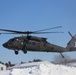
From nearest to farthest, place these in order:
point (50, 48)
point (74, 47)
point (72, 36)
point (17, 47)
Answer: point (17, 47) → point (50, 48) → point (74, 47) → point (72, 36)

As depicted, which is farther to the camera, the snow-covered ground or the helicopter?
the snow-covered ground

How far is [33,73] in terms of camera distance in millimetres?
43562

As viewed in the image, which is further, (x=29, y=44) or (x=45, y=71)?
(x=45, y=71)

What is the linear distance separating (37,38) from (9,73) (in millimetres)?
12483

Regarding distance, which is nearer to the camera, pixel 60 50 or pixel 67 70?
pixel 60 50

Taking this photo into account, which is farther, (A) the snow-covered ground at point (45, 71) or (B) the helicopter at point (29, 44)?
(A) the snow-covered ground at point (45, 71)

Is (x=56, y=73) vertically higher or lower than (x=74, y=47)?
lower

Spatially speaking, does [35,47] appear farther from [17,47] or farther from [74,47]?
[74,47]

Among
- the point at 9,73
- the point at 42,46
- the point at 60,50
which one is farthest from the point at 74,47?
the point at 9,73

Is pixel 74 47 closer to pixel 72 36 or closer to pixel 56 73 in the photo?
pixel 72 36

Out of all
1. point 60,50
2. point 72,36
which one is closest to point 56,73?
point 72,36

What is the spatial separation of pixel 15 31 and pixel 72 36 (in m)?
9.82

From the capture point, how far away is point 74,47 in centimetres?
3828

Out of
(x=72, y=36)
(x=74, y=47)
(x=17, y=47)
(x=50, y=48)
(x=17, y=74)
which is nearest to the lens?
(x=17, y=47)
